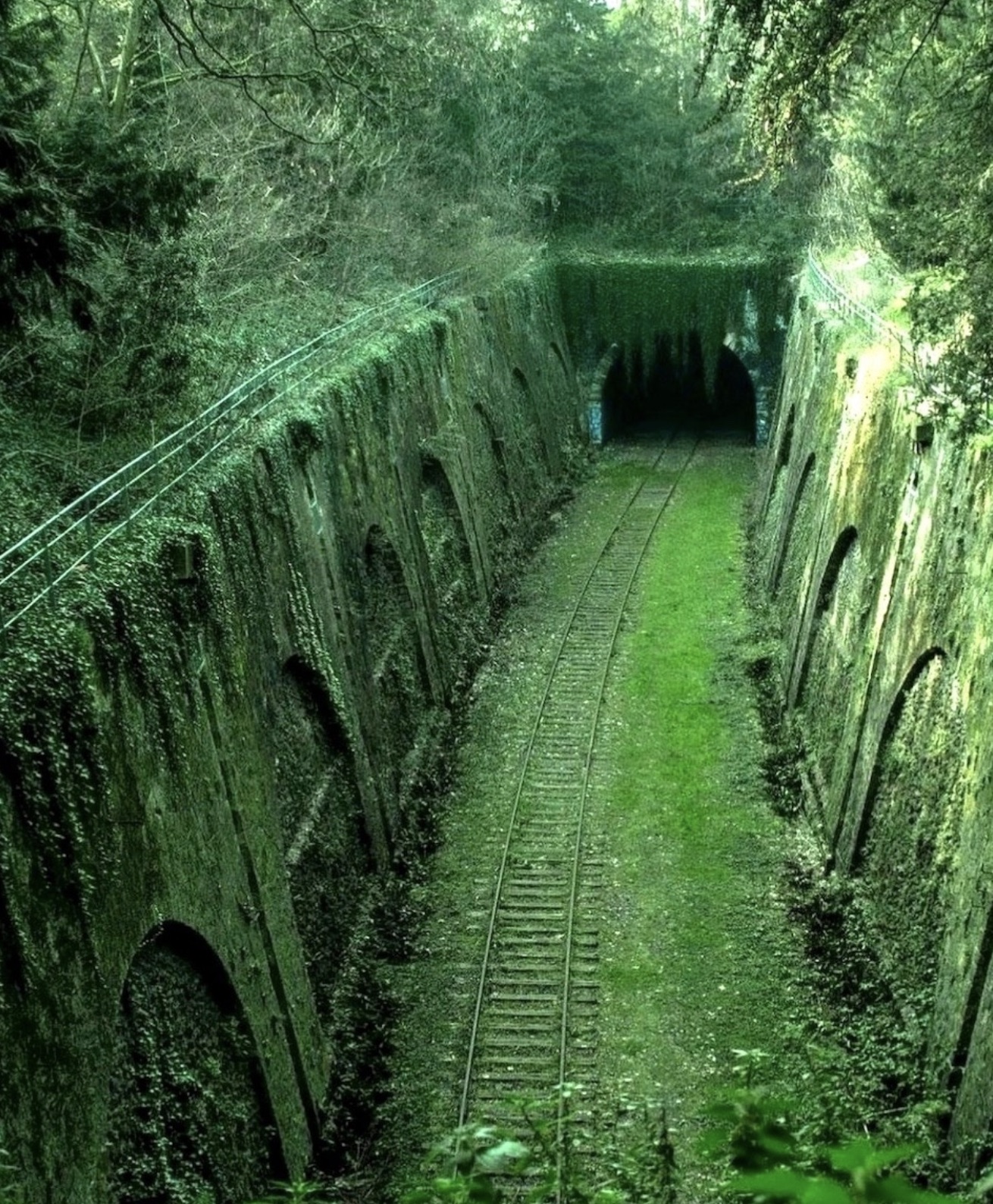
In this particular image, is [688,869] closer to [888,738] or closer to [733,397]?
[888,738]

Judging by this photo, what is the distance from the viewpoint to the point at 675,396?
42.1 meters

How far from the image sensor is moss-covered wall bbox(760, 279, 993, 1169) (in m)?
11.9

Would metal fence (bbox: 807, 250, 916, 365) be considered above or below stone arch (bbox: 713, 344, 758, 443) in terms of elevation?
above

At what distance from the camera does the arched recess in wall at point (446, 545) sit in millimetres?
22688

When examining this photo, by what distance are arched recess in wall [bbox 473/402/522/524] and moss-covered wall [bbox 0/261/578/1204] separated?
6320 millimetres

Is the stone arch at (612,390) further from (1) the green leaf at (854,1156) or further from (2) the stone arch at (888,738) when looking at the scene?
(1) the green leaf at (854,1156)

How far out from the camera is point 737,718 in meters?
21.5

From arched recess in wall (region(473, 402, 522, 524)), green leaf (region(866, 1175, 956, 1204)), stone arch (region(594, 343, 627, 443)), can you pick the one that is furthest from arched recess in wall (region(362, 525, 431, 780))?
stone arch (region(594, 343, 627, 443))

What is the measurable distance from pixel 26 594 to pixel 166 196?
478cm

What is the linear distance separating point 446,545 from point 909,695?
418 inches

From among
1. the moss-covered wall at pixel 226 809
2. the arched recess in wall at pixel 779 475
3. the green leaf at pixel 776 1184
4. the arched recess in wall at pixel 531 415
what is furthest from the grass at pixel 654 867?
the green leaf at pixel 776 1184

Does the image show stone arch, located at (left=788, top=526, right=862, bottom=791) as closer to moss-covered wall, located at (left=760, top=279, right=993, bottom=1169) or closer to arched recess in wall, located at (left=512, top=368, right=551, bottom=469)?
moss-covered wall, located at (left=760, top=279, right=993, bottom=1169)

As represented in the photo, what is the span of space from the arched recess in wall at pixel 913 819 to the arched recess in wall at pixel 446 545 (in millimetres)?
8659

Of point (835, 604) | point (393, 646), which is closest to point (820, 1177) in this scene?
point (393, 646)
